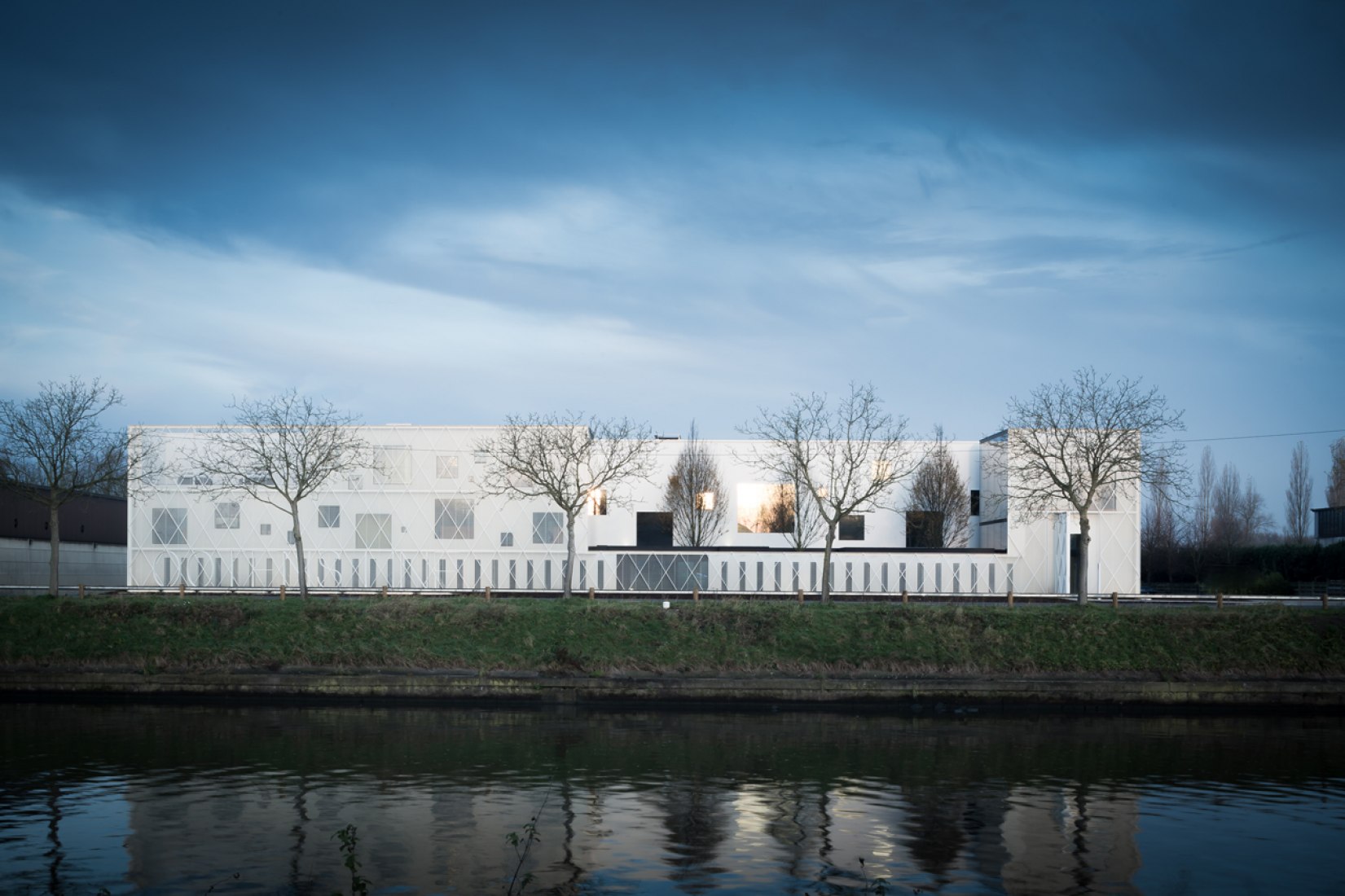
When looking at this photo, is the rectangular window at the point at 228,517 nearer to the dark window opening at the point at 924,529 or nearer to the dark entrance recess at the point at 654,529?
the dark entrance recess at the point at 654,529

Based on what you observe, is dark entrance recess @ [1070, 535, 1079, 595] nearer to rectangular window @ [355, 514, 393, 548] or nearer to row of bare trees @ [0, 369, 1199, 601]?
row of bare trees @ [0, 369, 1199, 601]

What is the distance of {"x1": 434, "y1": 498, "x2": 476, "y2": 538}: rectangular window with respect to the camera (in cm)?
5056

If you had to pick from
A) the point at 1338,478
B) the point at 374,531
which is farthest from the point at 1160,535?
the point at 374,531

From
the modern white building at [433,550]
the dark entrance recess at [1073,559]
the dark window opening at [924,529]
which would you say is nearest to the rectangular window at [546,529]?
the modern white building at [433,550]

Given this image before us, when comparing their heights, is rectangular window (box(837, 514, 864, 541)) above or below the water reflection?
above

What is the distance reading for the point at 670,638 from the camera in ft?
99.0

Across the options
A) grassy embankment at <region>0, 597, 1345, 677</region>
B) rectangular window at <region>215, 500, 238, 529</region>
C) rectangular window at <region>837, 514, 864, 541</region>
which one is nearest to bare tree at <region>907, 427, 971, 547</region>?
rectangular window at <region>837, 514, 864, 541</region>

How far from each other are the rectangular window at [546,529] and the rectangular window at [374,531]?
21.4 ft

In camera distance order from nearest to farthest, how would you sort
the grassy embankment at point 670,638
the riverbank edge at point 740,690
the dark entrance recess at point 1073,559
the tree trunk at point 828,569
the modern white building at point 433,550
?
the riverbank edge at point 740,690 → the grassy embankment at point 670,638 → the tree trunk at point 828,569 → the modern white building at point 433,550 → the dark entrance recess at point 1073,559

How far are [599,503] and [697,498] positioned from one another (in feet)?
17.3

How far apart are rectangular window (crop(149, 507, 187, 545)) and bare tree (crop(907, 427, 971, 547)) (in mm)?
35179

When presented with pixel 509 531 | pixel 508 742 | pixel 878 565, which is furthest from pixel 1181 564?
pixel 508 742

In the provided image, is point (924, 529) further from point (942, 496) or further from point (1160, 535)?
point (1160, 535)

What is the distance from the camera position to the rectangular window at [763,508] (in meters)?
59.6
